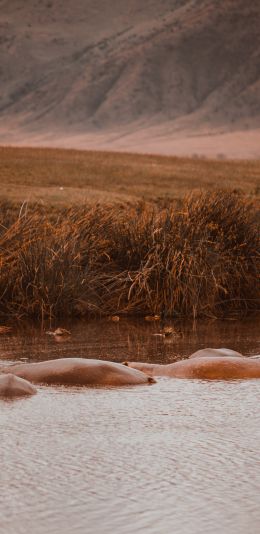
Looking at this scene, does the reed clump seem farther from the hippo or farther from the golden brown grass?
the golden brown grass

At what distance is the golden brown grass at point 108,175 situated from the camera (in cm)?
2939

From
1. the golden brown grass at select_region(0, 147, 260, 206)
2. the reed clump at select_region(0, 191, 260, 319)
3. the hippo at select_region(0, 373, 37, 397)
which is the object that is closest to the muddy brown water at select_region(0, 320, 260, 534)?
the hippo at select_region(0, 373, 37, 397)

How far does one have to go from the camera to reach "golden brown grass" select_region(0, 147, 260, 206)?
29.4m

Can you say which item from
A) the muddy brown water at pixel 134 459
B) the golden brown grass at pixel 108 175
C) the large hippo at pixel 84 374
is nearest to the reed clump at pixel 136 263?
the large hippo at pixel 84 374

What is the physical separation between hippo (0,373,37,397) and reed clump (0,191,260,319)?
4.20m

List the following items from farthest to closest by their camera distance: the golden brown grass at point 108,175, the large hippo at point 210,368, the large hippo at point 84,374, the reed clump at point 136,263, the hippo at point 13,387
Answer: the golden brown grass at point 108,175 → the reed clump at point 136,263 → the large hippo at point 210,368 → the large hippo at point 84,374 → the hippo at point 13,387

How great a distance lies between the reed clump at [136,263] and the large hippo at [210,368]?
11.5 feet

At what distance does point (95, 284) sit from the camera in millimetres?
12297

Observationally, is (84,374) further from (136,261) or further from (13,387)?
(136,261)

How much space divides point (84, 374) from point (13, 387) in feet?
2.36

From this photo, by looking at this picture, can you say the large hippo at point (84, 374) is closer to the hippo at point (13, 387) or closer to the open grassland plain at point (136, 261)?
the hippo at point (13, 387)

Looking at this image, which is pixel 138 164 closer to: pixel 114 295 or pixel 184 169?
pixel 184 169

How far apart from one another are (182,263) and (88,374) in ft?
14.4

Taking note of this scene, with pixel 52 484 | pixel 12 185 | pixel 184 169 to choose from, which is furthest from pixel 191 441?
pixel 184 169
